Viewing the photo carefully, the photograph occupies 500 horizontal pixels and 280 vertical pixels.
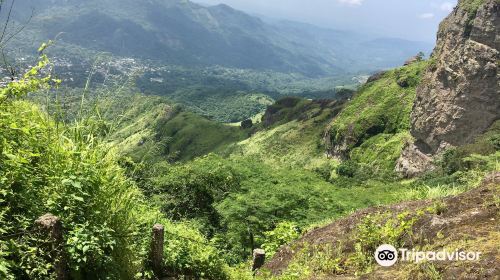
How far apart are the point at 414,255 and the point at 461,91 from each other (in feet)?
228

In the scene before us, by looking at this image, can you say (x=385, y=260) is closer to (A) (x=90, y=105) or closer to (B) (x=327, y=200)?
(A) (x=90, y=105)

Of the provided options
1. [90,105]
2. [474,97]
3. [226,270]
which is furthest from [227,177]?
[474,97]

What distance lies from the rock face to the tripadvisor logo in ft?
221

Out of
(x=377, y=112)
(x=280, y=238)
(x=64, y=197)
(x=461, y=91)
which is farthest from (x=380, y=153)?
(x=64, y=197)

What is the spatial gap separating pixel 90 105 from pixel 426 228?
685cm

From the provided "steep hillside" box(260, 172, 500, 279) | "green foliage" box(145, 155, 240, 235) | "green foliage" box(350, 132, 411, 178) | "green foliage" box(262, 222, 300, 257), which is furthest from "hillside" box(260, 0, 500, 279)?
"green foliage" box(145, 155, 240, 235)

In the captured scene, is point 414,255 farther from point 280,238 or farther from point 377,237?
point 280,238

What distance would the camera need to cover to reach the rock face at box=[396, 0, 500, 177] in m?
65.6

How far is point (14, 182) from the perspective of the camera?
550 centimetres

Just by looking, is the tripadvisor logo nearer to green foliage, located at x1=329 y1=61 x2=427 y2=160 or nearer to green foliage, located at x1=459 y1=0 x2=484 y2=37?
green foliage, located at x1=459 y1=0 x2=484 y2=37

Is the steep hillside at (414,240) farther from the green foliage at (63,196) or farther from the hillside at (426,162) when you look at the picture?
the green foliage at (63,196)

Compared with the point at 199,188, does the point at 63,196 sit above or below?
above

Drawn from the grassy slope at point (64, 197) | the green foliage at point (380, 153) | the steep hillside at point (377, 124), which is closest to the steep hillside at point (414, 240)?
the grassy slope at point (64, 197)

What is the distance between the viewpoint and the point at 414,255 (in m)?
7.39
